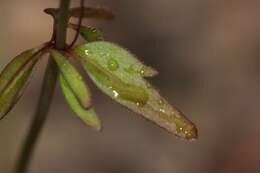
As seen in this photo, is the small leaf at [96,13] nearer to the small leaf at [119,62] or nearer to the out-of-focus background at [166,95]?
the small leaf at [119,62]

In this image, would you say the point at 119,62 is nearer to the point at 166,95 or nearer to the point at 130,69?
the point at 130,69

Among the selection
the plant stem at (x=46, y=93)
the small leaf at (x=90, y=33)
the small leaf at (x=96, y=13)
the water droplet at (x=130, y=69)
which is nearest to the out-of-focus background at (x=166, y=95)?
the plant stem at (x=46, y=93)

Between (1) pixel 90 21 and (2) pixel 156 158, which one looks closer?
(2) pixel 156 158

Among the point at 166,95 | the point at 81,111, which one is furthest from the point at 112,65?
the point at 166,95

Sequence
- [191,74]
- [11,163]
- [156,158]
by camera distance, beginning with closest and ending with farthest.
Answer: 1. [11,163]
2. [156,158]
3. [191,74]

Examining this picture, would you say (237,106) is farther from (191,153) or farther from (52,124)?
(52,124)

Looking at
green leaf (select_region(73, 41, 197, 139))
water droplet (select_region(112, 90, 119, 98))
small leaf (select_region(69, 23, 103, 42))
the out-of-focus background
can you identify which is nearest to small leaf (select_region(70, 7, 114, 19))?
small leaf (select_region(69, 23, 103, 42))

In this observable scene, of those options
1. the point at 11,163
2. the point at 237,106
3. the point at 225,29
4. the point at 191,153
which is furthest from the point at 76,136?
the point at 225,29
